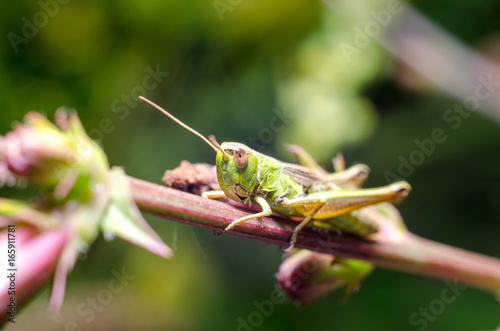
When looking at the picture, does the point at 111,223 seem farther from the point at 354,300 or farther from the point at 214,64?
the point at 354,300

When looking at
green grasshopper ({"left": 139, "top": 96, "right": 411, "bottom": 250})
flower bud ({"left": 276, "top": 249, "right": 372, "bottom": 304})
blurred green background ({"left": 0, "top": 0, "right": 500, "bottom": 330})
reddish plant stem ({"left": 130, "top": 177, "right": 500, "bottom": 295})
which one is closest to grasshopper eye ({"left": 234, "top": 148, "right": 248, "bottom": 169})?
green grasshopper ({"left": 139, "top": 96, "right": 411, "bottom": 250})

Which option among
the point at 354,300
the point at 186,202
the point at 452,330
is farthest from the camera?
the point at 354,300

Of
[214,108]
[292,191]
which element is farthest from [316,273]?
[214,108]

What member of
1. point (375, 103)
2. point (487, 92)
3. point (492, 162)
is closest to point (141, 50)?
point (375, 103)

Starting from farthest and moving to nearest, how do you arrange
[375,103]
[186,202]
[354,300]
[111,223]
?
[375,103]
[354,300]
[186,202]
[111,223]

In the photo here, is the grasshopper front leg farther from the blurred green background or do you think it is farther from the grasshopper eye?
the blurred green background

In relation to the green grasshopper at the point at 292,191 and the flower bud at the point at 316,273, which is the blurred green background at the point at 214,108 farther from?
the flower bud at the point at 316,273

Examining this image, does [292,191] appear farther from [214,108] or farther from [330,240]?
[214,108]
